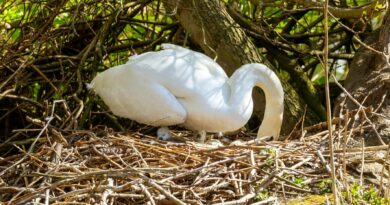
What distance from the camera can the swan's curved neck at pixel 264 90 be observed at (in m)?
4.45

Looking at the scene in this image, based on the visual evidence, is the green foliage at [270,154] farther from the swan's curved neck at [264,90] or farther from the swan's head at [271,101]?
the swan's head at [271,101]

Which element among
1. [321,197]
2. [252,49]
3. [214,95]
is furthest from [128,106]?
[321,197]

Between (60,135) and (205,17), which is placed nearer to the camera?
(60,135)

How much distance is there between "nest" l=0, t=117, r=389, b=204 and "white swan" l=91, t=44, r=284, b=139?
6.8 inches

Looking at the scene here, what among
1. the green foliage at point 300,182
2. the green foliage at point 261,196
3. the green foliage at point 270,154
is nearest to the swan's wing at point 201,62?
the green foliage at point 270,154

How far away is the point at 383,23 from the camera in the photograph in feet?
15.7

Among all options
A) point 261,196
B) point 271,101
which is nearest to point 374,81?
point 271,101

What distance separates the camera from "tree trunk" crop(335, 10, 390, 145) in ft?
14.6

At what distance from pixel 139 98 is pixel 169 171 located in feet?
2.41

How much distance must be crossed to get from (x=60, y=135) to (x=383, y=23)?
190cm

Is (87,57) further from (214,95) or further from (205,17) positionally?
(214,95)

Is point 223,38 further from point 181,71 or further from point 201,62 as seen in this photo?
point 181,71

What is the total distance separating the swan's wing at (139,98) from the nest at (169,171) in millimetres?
151

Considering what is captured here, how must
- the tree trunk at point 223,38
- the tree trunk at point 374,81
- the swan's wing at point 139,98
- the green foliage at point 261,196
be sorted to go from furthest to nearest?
the tree trunk at point 223,38 < the tree trunk at point 374,81 < the swan's wing at point 139,98 < the green foliage at point 261,196
